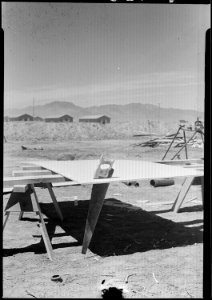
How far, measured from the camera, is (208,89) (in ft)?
6.41

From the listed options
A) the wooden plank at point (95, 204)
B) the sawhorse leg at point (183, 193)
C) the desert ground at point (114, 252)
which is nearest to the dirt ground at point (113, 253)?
the desert ground at point (114, 252)

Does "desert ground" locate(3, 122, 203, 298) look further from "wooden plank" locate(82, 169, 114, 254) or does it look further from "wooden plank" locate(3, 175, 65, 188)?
"wooden plank" locate(3, 175, 65, 188)

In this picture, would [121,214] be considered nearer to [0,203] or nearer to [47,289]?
Answer: [47,289]

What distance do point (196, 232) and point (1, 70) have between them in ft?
12.9

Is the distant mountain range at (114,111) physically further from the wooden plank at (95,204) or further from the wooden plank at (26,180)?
the wooden plank at (95,204)

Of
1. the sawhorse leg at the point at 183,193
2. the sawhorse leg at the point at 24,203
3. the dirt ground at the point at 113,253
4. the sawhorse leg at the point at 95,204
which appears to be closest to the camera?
the dirt ground at the point at 113,253

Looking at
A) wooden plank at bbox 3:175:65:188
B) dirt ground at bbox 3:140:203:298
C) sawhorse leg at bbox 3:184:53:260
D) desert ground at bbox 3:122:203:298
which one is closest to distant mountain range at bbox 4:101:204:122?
desert ground at bbox 3:122:203:298

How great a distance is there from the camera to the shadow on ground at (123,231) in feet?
14.3

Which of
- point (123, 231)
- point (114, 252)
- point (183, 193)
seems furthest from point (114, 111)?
point (114, 252)

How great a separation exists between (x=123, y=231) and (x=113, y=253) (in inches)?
36.3

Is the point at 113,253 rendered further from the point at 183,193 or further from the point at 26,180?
the point at 183,193

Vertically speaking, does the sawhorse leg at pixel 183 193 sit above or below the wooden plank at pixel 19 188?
below

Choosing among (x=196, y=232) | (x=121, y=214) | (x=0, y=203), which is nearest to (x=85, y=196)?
(x=121, y=214)

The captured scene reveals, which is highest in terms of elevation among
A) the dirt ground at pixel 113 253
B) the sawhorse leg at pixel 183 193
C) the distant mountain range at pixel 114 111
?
the distant mountain range at pixel 114 111
